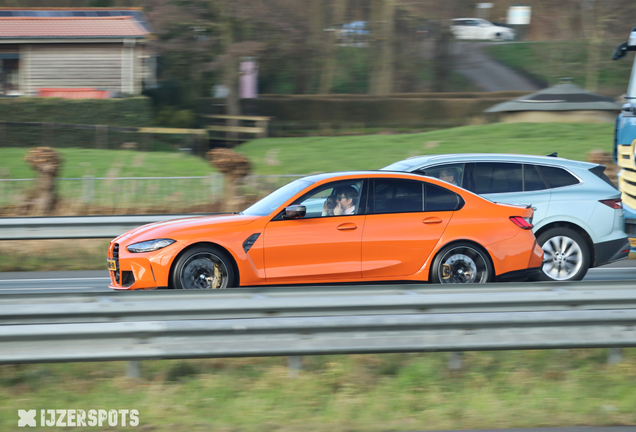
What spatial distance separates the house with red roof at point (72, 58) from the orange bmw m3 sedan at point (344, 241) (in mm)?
23243

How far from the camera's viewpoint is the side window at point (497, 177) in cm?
970

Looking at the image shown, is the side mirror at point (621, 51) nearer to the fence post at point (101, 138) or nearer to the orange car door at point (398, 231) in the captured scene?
the orange car door at point (398, 231)

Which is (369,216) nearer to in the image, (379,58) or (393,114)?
(393,114)

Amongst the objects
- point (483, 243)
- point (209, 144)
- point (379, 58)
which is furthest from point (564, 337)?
point (379, 58)

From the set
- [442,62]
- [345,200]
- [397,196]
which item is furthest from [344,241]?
[442,62]

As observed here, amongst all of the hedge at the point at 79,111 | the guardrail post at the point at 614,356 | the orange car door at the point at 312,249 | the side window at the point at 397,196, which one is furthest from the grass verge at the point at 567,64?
the guardrail post at the point at 614,356

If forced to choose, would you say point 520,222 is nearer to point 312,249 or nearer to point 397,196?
point 397,196

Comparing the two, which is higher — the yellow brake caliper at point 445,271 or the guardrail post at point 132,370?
the yellow brake caliper at point 445,271

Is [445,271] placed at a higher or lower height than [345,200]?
lower

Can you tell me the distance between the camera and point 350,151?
79.5 feet

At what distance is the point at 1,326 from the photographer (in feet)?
16.4

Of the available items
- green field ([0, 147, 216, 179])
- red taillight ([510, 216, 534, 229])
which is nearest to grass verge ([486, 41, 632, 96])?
green field ([0, 147, 216, 179])

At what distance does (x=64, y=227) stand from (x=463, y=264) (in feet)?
20.4

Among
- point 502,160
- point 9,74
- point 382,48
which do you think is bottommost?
point 502,160
